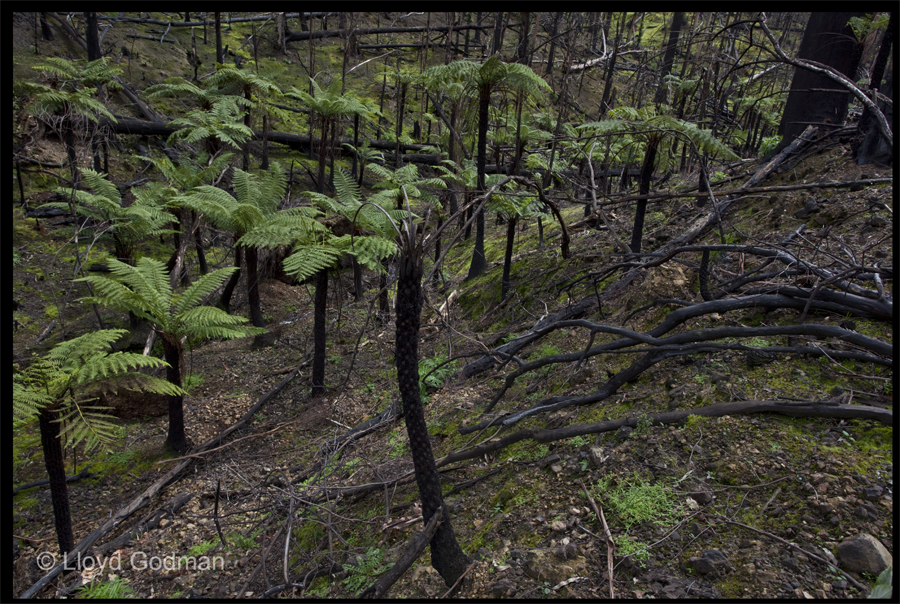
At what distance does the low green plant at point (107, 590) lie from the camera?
3.40 meters

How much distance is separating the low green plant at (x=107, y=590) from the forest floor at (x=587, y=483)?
2.6 inches

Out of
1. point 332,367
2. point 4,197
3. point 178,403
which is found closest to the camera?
point 4,197

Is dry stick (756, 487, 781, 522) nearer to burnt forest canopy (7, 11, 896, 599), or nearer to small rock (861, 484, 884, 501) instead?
burnt forest canopy (7, 11, 896, 599)

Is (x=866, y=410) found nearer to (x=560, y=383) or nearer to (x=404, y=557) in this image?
(x=560, y=383)

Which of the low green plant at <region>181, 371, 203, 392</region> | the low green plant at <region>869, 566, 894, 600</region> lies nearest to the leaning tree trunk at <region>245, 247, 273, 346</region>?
the low green plant at <region>181, 371, 203, 392</region>

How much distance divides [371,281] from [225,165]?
397 centimetres

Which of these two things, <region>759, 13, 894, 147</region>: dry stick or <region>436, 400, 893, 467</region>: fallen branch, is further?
<region>759, 13, 894, 147</region>: dry stick

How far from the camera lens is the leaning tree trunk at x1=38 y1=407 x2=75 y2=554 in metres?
3.35

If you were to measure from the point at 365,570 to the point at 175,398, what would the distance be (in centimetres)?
370

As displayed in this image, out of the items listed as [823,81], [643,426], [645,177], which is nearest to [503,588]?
[643,426]

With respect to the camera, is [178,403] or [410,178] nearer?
[178,403]

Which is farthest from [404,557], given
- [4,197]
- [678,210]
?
[678,210]

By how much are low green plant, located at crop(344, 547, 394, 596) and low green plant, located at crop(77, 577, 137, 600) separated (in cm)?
209

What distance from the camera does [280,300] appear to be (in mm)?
9789
